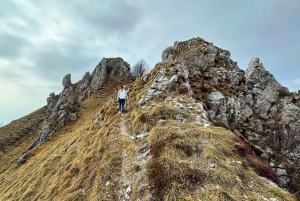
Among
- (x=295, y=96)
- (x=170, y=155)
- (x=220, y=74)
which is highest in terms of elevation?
(x=220, y=74)

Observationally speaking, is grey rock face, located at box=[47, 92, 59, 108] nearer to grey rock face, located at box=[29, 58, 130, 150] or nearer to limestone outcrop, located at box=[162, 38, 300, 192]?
grey rock face, located at box=[29, 58, 130, 150]

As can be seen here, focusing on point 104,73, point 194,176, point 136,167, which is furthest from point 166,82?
point 104,73

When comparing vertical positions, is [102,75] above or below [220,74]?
above

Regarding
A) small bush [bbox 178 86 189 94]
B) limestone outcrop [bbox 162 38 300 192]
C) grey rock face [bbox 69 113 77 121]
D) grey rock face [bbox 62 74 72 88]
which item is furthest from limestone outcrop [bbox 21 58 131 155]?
limestone outcrop [bbox 162 38 300 192]

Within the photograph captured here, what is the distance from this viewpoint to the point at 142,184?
7.82 metres

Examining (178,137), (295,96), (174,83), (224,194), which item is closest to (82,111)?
(174,83)

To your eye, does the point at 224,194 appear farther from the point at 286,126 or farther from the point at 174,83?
the point at 286,126

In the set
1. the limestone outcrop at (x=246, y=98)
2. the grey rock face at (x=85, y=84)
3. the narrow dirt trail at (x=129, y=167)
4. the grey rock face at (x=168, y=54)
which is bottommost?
the narrow dirt trail at (x=129, y=167)

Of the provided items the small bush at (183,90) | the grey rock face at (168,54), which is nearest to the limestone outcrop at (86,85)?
the grey rock face at (168,54)

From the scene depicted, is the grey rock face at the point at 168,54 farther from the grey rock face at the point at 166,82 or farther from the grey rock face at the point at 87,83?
the grey rock face at the point at 87,83

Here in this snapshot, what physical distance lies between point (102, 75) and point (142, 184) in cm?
6199

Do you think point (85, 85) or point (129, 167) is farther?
point (85, 85)

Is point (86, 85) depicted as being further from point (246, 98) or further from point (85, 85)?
point (246, 98)

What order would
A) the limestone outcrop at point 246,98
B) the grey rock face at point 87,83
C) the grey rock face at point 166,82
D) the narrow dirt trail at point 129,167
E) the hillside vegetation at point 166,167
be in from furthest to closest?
the grey rock face at point 87,83 < the limestone outcrop at point 246,98 < the grey rock face at point 166,82 < the narrow dirt trail at point 129,167 < the hillside vegetation at point 166,167
